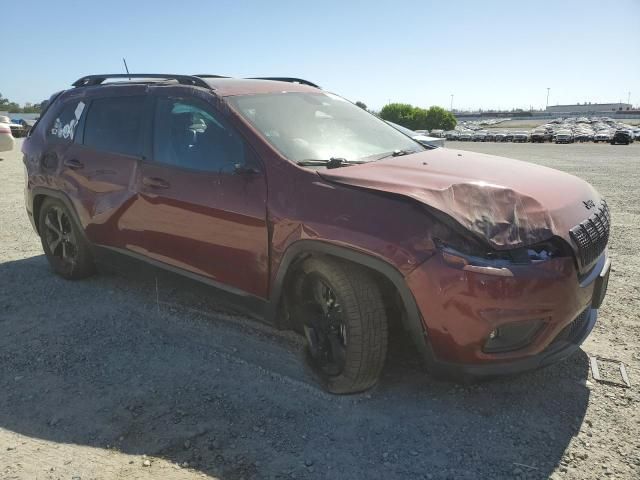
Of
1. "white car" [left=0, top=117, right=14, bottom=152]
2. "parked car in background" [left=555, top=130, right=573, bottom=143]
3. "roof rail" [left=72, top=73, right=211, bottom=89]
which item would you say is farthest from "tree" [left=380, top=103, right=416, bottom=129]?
"roof rail" [left=72, top=73, right=211, bottom=89]

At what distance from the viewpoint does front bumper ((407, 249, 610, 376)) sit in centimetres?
250

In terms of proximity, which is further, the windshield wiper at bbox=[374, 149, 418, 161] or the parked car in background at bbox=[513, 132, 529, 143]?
the parked car in background at bbox=[513, 132, 529, 143]

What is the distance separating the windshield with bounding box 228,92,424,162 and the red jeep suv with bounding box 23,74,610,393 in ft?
0.05

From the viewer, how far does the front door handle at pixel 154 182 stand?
3.70 meters

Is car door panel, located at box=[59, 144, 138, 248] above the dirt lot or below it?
above

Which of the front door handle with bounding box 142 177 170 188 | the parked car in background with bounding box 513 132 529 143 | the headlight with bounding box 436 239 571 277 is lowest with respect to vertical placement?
the parked car in background with bounding box 513 132 529 143

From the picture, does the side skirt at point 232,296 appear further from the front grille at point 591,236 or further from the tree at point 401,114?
the tree at point 401,114

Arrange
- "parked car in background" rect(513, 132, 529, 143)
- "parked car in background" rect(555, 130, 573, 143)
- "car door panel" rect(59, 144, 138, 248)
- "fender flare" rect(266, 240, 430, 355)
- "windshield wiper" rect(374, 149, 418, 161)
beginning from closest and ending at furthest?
"fender flare" rect(266, 240, 430, 355) → "windshield wiper" rect(374, 149, 418, 161) → "car door panel" rect(59, 144, 138, 248) → "parked car in background" rect(555, 130, 573, 143) → "parked car in background" rect(513, 132, 529, 143)

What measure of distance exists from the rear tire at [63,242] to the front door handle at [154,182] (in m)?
1.11

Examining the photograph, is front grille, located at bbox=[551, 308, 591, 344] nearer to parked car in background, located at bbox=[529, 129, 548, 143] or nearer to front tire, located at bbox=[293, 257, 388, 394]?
front tire, located at bbox=[293, 257, 388, 394]

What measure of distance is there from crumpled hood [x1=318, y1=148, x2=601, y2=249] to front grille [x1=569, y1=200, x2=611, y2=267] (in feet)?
0.15

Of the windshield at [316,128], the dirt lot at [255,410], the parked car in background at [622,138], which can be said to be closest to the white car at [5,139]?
the dirt lot at [255,410]

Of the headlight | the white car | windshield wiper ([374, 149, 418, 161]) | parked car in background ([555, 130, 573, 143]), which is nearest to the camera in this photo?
the headlight

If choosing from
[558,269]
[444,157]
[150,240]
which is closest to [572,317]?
[558,269]
